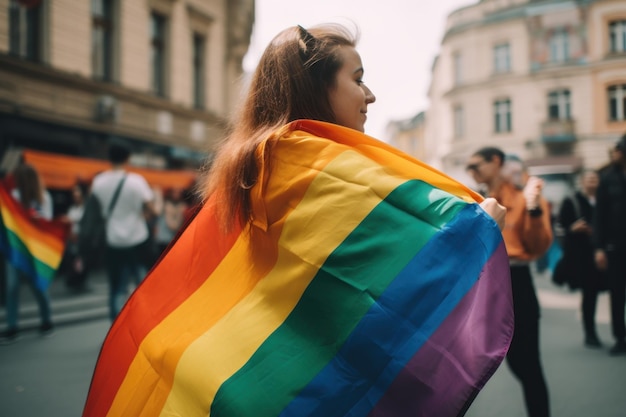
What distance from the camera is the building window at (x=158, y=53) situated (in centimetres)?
1736

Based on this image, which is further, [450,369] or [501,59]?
[501,59]

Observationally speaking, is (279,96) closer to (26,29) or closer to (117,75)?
(26,29)

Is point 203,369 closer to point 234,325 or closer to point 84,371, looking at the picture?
point 234,325

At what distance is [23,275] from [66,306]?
1.61m

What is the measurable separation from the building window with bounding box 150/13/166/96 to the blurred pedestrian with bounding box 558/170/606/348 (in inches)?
546

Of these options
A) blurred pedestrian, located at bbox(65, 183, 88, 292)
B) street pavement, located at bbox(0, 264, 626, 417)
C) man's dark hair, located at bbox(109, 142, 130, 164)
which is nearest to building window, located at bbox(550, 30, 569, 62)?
street pavement, located at bbox(0, 264, 626, 417)

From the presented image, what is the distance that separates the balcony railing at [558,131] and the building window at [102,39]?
25659mm

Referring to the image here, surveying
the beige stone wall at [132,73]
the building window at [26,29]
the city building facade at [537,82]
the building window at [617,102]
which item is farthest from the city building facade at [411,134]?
the building window at [26,29]

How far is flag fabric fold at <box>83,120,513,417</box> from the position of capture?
5.07ft

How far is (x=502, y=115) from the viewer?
115ft

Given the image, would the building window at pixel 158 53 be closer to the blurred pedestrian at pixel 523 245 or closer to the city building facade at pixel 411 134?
the blurred pedestrian at pixel 523 245

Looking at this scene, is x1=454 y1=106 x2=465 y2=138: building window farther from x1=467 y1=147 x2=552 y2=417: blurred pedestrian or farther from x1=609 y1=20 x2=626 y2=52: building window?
x1=467 y1=147 x2=552 y2=417: blurred pedestrian

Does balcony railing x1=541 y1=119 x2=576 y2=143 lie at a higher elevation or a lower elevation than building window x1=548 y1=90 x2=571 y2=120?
lower

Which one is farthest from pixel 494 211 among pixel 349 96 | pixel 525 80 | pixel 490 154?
pixel 525 80
